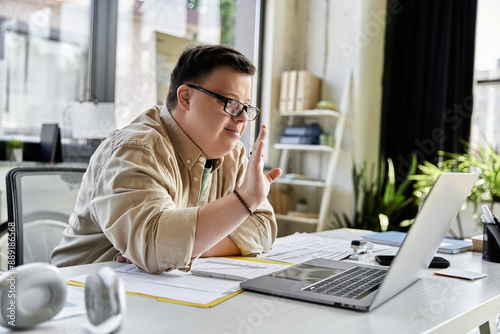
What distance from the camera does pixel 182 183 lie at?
1338 millimetres

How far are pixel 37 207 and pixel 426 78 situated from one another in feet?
11.0

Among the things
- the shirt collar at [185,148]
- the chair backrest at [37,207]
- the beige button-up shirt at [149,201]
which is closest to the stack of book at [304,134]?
the beige button-up shirt at [149,201]

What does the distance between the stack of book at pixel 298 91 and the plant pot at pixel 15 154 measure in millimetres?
2074

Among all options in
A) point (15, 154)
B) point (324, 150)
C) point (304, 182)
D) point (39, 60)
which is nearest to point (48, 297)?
point (15, 154)

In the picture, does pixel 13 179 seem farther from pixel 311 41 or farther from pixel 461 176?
pixel 311 41

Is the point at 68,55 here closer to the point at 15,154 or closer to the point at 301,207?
the point at 15,154

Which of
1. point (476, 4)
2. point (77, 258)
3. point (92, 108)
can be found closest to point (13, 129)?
point (92, 108)

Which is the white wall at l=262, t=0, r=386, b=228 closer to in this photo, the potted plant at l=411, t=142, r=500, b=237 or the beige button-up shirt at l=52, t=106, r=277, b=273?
the potted plant at l=411, t=142, r=500, b=237

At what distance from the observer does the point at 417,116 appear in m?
4.02

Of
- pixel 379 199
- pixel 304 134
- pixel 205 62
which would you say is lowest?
pixel 379 199

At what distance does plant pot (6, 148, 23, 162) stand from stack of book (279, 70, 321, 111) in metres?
2.07

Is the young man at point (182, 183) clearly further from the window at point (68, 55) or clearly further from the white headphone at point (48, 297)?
the window at point (68, 55)

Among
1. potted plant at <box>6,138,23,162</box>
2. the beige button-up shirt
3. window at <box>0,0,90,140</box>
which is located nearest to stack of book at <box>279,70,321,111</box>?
window at <box>0,0,90,140</box>

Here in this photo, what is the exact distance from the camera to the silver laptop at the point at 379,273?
2.70ft
